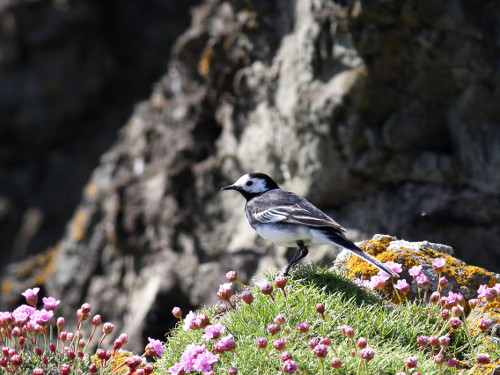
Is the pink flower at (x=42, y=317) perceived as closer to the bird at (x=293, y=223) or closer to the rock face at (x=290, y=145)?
the bird at (x=293, y=223)

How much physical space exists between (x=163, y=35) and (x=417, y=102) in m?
9.10

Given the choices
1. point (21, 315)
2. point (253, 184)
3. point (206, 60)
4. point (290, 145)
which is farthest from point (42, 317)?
point (206, 60)

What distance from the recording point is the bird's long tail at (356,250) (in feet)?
16.8

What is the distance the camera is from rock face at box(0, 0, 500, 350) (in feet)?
29.8

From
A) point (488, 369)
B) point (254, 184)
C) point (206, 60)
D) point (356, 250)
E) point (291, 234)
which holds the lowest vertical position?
point (488, 369)

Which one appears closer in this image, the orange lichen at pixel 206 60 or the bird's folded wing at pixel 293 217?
the bird's folded wing at pixel 293 217

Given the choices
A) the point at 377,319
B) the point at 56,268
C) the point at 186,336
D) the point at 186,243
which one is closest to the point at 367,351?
the point at 377,319

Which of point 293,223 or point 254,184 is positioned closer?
point 293,223

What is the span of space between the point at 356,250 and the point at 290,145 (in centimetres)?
481

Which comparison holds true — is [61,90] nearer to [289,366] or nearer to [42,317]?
[42,317]

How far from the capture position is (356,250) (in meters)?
5.52

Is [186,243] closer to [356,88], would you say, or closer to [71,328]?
[71,328]

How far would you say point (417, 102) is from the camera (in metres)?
9.37

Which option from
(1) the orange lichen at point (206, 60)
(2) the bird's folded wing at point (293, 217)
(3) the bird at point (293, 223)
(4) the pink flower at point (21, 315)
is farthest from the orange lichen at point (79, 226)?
(4) the pink flower at point (21, 315)
